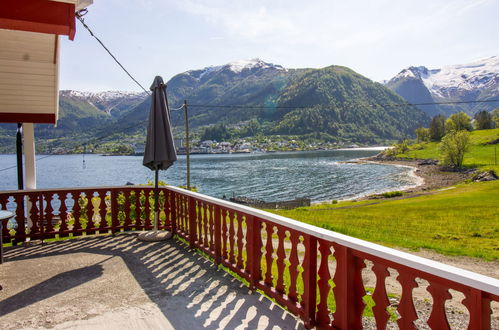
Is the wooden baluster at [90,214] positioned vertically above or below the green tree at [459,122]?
below

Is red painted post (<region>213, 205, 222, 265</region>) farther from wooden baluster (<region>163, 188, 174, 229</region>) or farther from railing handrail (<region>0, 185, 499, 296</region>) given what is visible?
wooden baluster (<region>163, 188, 174, 229</region>)

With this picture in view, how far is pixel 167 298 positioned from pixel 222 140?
183 metres

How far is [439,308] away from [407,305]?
273mm

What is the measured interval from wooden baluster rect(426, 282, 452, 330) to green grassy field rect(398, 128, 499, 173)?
66834 millimetres

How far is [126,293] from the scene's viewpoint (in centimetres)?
400

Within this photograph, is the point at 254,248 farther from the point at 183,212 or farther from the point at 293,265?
the point at 183,212

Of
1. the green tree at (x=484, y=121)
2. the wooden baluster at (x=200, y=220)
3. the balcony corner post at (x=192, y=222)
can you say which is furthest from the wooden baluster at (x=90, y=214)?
the green tree at (x=484, y=121)

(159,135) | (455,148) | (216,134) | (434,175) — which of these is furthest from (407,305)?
(216,134)

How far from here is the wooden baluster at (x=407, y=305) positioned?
7.04 feet

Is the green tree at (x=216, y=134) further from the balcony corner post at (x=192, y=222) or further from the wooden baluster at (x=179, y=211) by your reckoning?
the balcony corner post at (x=192, y=222)

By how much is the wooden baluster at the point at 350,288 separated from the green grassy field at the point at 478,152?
66.5 metres

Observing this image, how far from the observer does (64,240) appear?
6.63 meters

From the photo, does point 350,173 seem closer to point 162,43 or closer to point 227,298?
point 162,43

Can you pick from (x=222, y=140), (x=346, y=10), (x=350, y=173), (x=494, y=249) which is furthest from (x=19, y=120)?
(x=222, y=140)
